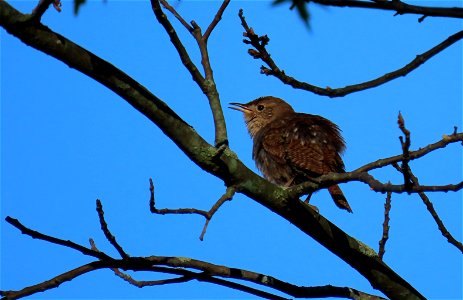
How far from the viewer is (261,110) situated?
370 inches

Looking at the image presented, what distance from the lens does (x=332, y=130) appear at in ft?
24.4

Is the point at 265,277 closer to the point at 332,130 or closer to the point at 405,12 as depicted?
the point at 405,12

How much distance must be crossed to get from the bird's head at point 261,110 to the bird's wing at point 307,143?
1430mm

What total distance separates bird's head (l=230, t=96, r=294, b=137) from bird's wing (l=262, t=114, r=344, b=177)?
4.69 ft

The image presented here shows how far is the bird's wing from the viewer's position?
258 inches

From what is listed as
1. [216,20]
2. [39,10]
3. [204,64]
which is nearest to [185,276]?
[204,64]

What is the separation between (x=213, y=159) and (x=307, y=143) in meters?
3.70

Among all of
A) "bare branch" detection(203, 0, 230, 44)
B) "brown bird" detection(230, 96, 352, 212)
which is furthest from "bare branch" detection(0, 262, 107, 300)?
"brown bird" detection(230, 96, 352, 212)

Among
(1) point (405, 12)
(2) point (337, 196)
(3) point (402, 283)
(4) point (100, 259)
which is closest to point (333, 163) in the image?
(2) point (337, 196)

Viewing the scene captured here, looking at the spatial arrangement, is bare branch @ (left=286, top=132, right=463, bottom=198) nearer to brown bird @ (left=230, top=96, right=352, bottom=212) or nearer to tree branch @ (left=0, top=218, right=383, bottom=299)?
tree branch @ (left=0, top=218, right=383, bottom=299)

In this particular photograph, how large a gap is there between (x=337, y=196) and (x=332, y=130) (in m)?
1.17

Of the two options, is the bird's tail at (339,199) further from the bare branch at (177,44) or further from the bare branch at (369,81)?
the bare branch at (369,81)

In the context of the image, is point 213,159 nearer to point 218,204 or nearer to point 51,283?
point 218,204

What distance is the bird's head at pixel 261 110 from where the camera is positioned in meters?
9.22
